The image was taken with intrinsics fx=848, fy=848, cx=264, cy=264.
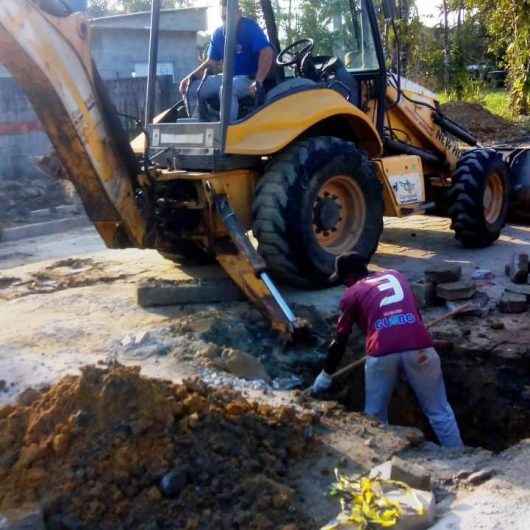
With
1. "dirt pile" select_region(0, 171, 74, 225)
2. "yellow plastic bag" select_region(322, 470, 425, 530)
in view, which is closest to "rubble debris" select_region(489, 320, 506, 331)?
"yellow plastic bag" select_region(322, 470, 425, 530)

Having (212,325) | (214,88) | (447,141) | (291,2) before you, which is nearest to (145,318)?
(212,325)

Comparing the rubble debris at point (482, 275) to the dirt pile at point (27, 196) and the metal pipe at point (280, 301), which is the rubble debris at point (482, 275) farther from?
the dirt pile at point (27, 196)

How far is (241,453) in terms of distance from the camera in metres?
4.48

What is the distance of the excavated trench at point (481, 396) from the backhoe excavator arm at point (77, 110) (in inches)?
92.0

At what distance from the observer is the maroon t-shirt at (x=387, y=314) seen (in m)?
5.48

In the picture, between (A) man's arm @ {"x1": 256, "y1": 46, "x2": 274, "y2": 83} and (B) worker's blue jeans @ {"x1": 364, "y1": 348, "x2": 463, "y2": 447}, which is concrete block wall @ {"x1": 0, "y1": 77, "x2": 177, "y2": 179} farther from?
(B) worker's blue jeans @ {"x1": 364, "y1": 348, "x2": 463, "y2": 447}

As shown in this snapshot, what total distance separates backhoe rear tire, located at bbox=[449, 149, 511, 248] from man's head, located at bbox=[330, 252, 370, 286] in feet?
12.6

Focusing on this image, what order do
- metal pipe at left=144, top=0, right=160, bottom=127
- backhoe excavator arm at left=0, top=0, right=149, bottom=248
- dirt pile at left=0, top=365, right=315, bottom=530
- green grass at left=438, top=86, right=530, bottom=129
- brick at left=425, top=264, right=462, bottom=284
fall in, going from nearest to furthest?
dirt pile at left=0, top=365, right=315, bottom=530
backhoe excavator arm at left=0, top=0, right=149, bottom=248
brick at left=425, top=264, right=462, bottom=284
metal pipe at left=144, top=0, right=160, bottom=127
green grass at left=438, top=86, right=530, bottom=129

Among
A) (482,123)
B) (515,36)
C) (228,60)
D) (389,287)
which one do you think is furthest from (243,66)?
(515,36)

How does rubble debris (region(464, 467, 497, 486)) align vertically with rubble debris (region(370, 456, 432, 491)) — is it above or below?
below

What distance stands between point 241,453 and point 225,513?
0.44 metres

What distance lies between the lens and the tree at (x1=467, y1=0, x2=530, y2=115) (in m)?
19.9

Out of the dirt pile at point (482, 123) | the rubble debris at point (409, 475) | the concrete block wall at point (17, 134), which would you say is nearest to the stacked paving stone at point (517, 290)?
the rubble debris at point (409, 475)

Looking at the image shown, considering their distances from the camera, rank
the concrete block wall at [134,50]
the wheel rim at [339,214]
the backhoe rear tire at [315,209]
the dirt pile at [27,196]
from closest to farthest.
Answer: the backhoe rear tire at [315,209] → the wheel rim at [339,214] → the dirt pile at [27,196] → the concrete block wall at [134,50]
